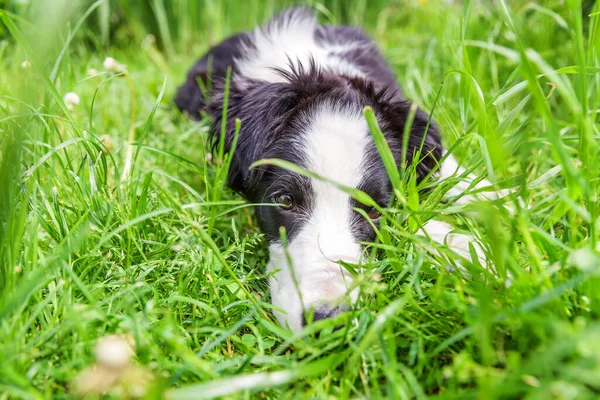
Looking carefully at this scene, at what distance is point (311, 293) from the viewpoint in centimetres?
167

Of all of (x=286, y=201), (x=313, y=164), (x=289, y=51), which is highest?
(x=289, y=51)

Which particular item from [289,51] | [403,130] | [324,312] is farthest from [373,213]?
[289,51]

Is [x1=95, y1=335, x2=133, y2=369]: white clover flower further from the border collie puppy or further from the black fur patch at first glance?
the black fur patch

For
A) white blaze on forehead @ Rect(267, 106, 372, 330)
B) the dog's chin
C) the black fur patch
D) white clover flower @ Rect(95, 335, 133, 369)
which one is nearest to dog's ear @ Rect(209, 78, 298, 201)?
the black fur patch

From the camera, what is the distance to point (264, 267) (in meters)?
2.18

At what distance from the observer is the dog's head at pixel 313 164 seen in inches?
72.3

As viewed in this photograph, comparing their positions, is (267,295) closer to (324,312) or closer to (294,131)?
(324,312)

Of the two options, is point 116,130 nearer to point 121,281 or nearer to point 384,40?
point 121,281

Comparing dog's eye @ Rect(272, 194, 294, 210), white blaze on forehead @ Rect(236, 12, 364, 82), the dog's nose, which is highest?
white blaze on forehead @ Rect(236, 12, 364, 82)

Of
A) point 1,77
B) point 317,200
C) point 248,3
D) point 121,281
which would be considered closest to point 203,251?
point 121,281

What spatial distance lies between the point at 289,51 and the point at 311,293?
179 centimetres

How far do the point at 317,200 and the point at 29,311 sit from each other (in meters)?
1.09

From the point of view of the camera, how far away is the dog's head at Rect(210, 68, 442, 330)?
184 cm

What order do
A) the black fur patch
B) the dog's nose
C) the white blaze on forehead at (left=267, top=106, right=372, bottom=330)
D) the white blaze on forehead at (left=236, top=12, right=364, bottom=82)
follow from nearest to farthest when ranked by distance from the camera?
the dog's nose, the white blaze on forehead at (left=267, top=106, right=372, bottom=330), the black fur patch, the white blaze on forehead at (left=236, top=12, right=364, bottom=82)
